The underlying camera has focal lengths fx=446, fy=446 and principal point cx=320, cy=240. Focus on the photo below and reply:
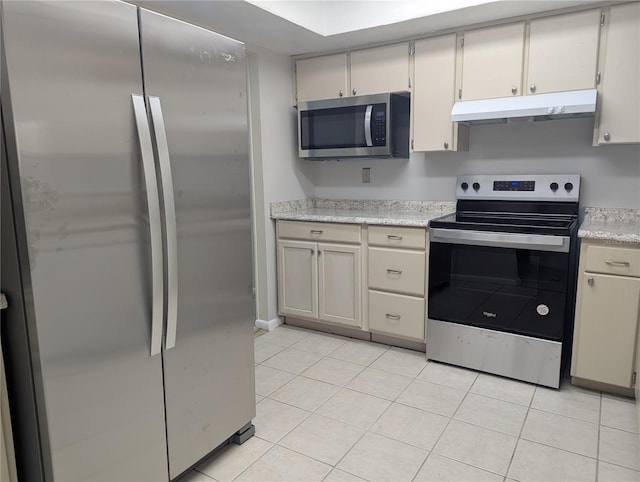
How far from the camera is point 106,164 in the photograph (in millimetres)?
1330

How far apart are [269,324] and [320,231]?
862 millimetres

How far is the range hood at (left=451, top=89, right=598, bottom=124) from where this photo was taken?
236cm

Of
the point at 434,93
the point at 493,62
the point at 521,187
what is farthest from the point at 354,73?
the point at 521,187

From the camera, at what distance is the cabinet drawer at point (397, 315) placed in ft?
9.49

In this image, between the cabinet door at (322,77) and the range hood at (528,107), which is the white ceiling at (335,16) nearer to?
Result: the cabinet door at (322,77)

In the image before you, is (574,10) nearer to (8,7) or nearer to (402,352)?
(402,352)

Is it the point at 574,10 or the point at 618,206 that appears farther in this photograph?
the point at 618,206

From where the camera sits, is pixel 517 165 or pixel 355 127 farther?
pixel 355 127

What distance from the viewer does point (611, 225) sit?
257 cm

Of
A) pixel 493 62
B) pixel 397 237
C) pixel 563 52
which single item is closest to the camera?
pixel 563 52

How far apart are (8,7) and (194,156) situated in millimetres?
666

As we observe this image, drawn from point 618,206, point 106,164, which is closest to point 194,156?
point 106,164

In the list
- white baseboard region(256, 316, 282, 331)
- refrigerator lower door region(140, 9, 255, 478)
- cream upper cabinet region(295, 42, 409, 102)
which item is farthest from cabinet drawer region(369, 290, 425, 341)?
cream upper cabinet region(295, 42, 409, 102)

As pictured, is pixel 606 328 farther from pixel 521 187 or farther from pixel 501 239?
pixel 521 187
